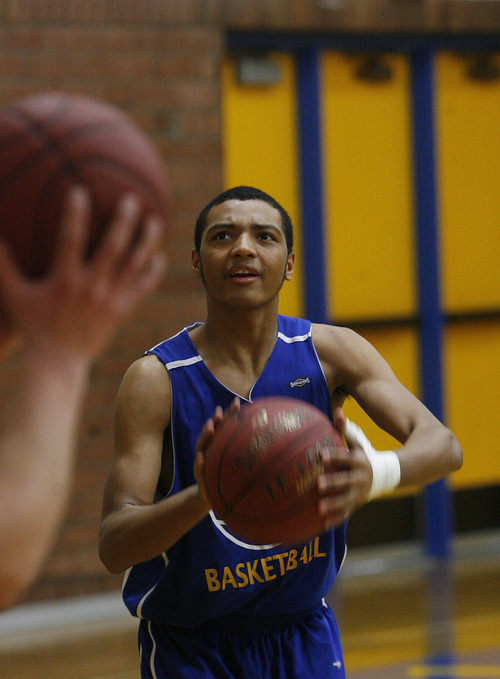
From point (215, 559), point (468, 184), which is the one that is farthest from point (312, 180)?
point (215, 559)

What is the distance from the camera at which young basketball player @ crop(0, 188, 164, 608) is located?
1.27 metres

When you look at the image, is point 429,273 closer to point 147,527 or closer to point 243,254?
point 243,254

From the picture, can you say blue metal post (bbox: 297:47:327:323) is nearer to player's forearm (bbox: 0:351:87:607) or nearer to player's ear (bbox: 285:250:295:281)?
player's ear (bbox: 285:250:295:281)

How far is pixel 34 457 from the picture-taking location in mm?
1291

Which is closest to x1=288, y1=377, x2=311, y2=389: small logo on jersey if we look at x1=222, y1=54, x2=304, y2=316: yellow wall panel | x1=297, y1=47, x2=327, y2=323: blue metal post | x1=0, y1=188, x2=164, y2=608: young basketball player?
x1=0, y1=188, x2=164, y2=608: young basketball player

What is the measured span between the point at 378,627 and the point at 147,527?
10.1 feet

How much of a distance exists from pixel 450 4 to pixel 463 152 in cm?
88

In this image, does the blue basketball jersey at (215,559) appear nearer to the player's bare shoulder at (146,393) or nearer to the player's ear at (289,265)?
the player's bare shoulder at (146,393)

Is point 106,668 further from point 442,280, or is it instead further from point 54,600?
point 442,280

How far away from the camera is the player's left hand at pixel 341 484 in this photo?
196 cm

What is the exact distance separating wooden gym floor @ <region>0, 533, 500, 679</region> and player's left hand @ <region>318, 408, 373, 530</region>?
2.51 meters

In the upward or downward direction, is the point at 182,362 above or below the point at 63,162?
below

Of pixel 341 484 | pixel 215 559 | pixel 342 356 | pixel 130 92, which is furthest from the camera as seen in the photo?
pixel 130 92

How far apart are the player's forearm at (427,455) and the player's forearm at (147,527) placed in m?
0.49
